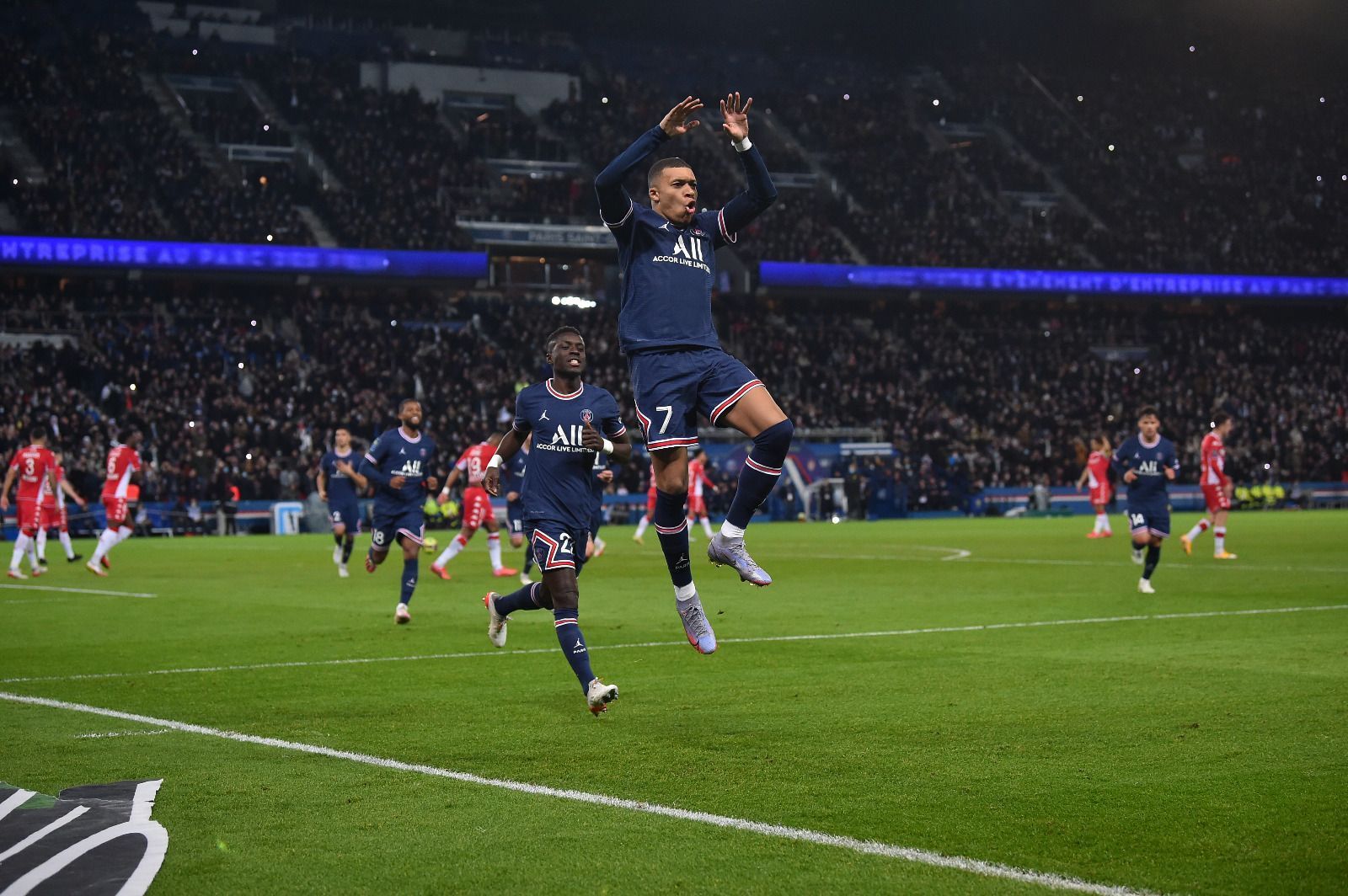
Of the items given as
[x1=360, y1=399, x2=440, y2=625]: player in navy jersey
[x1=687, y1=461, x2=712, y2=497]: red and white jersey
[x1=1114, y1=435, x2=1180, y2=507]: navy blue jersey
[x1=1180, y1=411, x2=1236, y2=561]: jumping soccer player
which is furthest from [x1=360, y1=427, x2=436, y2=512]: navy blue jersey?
[x1=687, y1=461, x2=712, y2=497]: red and white jersey

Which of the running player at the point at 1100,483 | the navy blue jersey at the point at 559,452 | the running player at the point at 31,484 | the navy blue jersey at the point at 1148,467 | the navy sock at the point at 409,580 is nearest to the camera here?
the navy blue jersey at the point at 559,452

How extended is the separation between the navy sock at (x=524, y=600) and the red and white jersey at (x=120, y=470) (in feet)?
56.0

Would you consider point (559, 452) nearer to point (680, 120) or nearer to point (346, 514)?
point (680, 120)

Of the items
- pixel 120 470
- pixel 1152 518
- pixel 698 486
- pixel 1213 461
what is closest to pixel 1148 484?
pixel 1152 518

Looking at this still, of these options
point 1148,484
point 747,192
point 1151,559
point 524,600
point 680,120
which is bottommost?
point 1151,559

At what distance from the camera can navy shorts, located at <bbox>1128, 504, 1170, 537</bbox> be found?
18938 millimetres

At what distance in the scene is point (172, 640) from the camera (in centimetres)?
1477

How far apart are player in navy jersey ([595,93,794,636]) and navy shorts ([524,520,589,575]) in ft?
2.42

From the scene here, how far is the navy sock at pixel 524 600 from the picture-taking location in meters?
10.4

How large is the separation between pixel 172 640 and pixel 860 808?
10.2 m

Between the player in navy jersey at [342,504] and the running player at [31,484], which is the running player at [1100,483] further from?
the running player at [31,484]

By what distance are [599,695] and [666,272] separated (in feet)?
8.67

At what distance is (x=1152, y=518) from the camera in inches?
747

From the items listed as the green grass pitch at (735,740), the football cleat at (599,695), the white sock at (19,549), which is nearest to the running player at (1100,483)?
the green grass pitch at (735,740)
